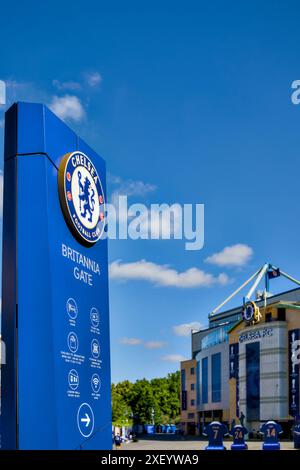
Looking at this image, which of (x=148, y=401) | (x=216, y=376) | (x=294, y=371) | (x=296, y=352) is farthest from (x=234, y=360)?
(x=148, y=401)

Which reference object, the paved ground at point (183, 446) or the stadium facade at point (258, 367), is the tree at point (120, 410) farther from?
the paved ground at point (183, 446)

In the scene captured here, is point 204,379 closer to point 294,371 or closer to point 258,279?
point 258,279

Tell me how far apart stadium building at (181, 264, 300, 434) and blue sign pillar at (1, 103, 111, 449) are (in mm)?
46563

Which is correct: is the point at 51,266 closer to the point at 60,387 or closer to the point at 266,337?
the point at 60,387

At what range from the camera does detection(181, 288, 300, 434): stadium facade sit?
5541 centimetres

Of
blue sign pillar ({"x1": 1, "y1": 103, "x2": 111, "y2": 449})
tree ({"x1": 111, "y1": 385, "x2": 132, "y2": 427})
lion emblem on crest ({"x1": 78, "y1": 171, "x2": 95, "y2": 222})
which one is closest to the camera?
blue sign pillar ({"x1": 1, "y1": 103, "x2": 111, "y2": 449})

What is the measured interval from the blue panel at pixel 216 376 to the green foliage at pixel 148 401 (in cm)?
1397

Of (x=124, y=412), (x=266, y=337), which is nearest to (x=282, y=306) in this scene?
(x=266, y=337)

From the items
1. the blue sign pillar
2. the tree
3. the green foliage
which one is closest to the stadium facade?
the tree

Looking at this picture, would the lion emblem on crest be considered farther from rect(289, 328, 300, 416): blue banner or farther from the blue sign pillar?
rect(289, 328, 300, 416): blue banner

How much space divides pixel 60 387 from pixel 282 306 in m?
49.5

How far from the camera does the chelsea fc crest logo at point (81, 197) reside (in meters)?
9.64

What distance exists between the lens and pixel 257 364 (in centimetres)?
5812

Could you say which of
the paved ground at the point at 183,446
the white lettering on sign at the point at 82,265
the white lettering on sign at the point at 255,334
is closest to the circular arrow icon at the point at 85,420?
the white lettering on sign at the point at 82,265
